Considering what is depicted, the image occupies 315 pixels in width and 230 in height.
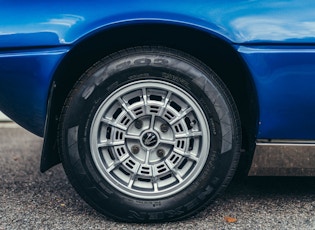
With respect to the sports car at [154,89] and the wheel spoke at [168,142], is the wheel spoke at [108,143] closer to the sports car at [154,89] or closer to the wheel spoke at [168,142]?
the sports car at [154,89]

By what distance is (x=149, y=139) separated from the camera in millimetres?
2641

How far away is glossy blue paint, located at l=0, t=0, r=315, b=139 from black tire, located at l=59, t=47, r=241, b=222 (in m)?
0.19

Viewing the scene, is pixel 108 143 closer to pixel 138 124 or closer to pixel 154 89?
pixel 138 124

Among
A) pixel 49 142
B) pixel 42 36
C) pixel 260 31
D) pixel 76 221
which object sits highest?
pixel 260 31

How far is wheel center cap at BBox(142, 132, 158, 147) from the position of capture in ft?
8.65

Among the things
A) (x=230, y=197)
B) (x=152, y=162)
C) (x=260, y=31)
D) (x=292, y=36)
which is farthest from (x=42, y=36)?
(x=230, y=197)

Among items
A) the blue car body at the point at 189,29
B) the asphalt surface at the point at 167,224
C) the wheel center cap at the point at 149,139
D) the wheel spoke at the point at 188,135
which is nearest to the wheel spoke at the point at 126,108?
the wheel center cap at the point at 149,139

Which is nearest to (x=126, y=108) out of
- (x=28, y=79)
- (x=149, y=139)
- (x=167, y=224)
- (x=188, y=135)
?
(x=149, y=139)

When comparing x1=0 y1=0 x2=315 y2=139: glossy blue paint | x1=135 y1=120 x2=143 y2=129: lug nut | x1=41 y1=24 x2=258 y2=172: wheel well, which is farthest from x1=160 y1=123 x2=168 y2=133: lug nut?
x1=0 y1=0 x2=315 y2=139: glossy blue paint

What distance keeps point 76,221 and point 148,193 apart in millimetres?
423

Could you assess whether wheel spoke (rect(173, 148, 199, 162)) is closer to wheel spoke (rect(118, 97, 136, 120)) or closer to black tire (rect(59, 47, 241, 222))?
black tire (rect(59, 47, 241, 222))

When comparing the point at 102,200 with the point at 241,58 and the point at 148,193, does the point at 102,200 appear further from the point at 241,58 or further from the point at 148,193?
the point at 241,58

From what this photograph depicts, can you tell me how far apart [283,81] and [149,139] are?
2.43 ft

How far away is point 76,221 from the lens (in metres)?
2.69
